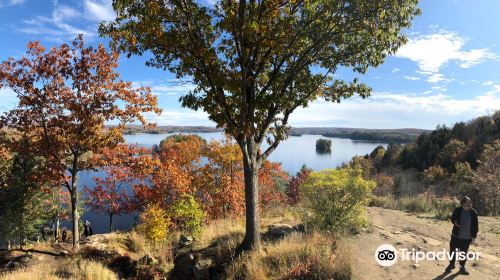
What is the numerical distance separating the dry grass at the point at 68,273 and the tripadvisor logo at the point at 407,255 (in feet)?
22.7

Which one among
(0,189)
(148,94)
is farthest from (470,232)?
(0,189)

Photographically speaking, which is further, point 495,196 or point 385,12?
point 495,196

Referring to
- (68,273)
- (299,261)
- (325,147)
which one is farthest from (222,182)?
(325,147)

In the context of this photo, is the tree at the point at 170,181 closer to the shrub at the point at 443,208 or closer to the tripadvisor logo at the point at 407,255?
the tripadvisor logo at the point at 407,255

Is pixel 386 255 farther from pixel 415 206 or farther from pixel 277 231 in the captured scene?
pixel 415 206

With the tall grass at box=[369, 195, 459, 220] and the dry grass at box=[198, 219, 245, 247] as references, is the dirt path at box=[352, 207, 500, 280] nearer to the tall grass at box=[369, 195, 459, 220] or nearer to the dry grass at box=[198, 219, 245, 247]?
the tall grass at box=[369, 195, 459, 220]

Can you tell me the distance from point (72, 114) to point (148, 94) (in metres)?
2.62

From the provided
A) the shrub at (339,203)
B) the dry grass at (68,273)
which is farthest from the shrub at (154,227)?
the shrub at (339,203)

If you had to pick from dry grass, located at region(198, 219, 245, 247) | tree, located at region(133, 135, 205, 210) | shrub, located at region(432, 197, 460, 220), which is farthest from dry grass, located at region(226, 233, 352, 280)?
shrub, located at region(432, 197, 460, 220)

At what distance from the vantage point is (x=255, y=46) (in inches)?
340

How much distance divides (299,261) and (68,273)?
6.03 meters

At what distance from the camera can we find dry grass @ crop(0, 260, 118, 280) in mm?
8578

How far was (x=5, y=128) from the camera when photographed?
12516 mm

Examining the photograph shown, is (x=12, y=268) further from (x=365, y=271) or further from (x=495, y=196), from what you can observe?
(x=495, y=196)
